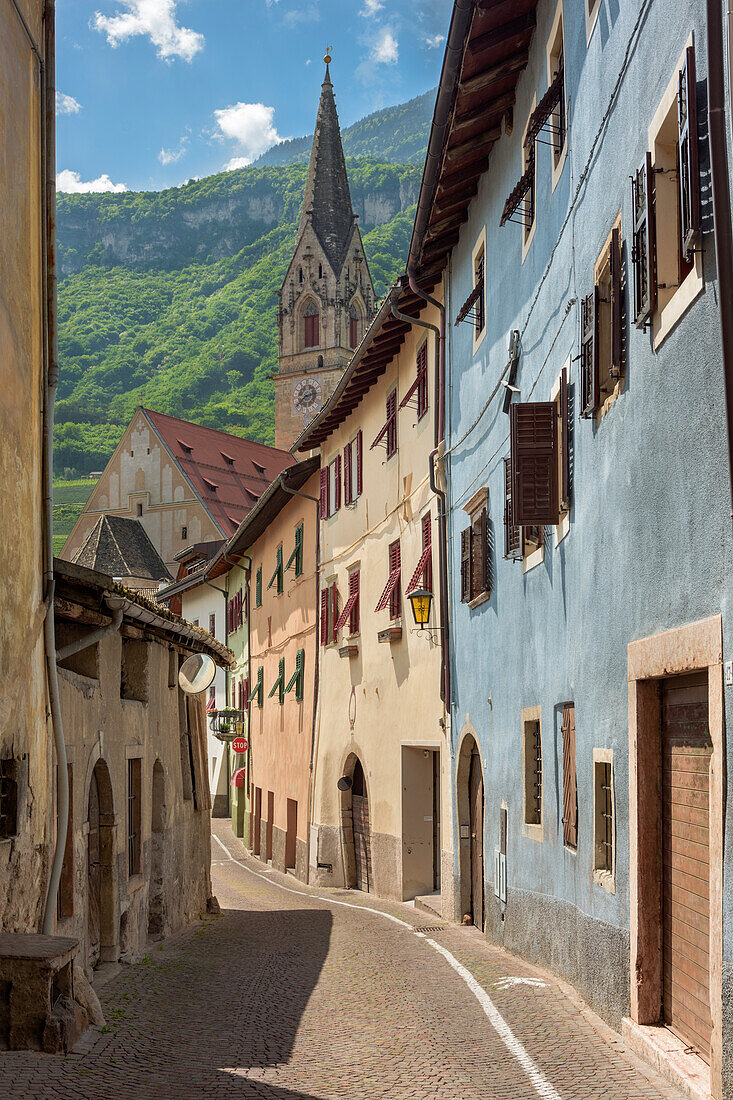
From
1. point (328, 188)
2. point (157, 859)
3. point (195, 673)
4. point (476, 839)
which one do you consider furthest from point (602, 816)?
point (328, 188)

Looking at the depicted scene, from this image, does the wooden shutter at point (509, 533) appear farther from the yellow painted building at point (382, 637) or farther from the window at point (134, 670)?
the yellow painted building at point (382, 637)

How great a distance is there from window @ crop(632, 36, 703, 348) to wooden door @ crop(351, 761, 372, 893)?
17.2m

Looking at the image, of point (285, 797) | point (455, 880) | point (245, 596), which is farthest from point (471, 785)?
point (245, 596)

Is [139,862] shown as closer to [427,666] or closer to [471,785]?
[471,785]

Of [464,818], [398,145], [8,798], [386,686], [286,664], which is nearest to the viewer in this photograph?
[8,798]

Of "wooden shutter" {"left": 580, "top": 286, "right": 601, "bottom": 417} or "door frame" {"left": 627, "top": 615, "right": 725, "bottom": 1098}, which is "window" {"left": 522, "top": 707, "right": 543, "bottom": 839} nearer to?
"wooden shutter" {"left": 580, "top": 286, "right": 601, "bottom": 417}

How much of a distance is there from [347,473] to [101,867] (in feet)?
46.0

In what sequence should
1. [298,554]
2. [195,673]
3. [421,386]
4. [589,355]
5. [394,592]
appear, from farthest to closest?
[298,554] < [394,592] < [421,386] < [195,673] < [589,355]

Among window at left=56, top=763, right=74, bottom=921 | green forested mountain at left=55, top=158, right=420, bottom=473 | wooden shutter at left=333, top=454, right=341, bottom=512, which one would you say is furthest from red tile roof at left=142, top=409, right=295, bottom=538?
window at left=56, top=763, right=74, bottom=921

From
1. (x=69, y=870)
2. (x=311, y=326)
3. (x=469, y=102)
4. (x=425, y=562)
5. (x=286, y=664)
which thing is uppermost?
(x=311, y=326)

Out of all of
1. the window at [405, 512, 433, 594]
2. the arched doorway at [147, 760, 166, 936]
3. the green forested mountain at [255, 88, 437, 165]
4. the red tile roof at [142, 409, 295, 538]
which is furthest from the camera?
the green forested mountain at [255, 88, 437, 165]

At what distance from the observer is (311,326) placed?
82062mm

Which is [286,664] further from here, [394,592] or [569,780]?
[569,780]

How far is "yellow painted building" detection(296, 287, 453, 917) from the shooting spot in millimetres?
19078
